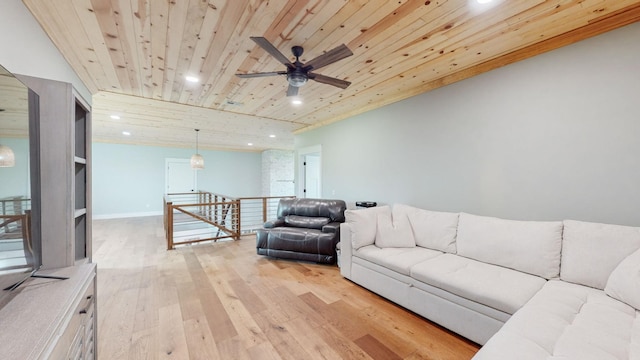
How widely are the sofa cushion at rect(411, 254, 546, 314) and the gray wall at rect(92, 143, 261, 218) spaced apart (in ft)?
27.1

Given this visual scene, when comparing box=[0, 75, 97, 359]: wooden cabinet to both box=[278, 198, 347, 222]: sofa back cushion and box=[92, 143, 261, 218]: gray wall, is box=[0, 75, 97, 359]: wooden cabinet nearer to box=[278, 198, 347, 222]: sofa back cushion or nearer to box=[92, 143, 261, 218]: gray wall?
box=[278, 198, 347, 222]: sofa back cushion

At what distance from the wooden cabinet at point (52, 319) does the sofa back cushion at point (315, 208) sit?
307cm

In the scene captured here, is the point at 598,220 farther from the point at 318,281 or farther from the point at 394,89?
the point at 318,281

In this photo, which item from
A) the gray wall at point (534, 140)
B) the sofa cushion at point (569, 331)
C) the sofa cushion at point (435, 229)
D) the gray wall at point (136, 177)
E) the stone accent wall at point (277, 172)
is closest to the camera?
the sofa cushion at point (569, 331)

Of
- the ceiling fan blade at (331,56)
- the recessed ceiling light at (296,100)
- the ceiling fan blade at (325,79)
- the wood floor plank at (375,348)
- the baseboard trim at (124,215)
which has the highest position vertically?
the recessed ceiling light at (296,100)

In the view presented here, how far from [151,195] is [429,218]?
8453mm

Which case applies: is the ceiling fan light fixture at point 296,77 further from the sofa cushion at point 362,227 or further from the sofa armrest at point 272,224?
the sofa armrest at point 272,224

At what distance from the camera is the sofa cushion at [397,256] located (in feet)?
7.89

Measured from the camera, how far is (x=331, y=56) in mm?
1955

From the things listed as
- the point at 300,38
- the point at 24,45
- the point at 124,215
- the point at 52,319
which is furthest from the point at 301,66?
the point at 124,215

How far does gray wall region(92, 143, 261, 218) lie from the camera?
288 inches

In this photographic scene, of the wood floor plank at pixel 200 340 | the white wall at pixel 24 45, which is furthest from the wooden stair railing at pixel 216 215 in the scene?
the white wall at pixel 24 45

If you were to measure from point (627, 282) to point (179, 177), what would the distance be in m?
9.61

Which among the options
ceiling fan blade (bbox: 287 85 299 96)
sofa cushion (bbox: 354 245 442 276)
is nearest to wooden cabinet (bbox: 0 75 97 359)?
ceiling fan blade (bbox: 287 85 299 96)
